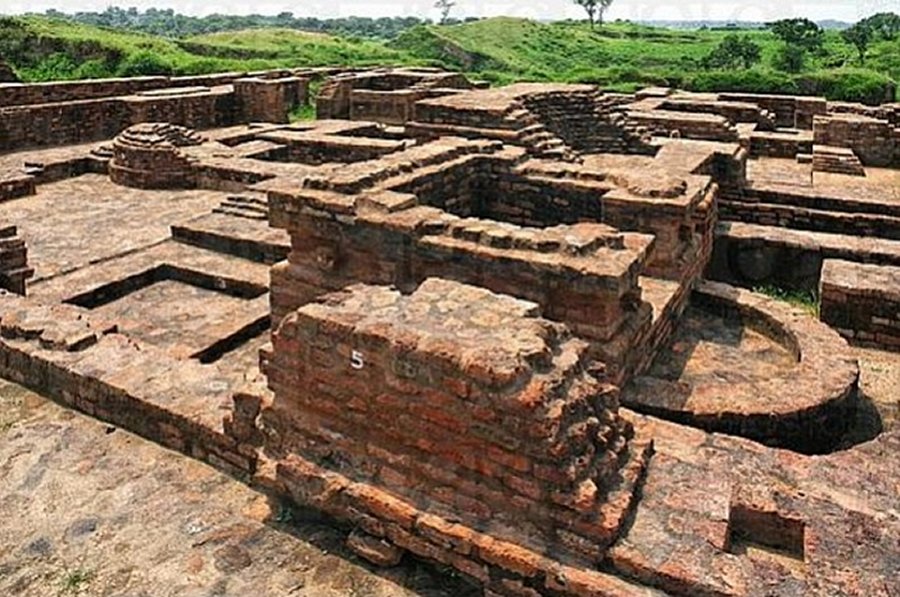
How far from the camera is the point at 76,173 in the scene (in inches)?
514

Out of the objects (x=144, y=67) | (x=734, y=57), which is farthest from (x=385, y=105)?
(x=734, y=57)

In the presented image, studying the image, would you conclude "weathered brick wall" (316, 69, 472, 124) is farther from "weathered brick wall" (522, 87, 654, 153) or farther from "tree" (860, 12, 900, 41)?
"tree" (860, 12, 900, 41)

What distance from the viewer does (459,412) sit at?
3.30 meters

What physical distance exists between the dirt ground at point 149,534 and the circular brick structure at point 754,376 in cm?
217

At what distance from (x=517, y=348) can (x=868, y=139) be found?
1172cm

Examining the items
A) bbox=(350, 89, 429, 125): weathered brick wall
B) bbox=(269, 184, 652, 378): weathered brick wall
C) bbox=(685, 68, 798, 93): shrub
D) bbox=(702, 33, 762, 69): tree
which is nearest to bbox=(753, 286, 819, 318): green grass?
bbox=(269, 184, 652, 378): weathered brick wall

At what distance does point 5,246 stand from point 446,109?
15.4ft

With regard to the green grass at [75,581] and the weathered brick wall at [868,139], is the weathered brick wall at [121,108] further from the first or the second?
the green grass at [75,581]

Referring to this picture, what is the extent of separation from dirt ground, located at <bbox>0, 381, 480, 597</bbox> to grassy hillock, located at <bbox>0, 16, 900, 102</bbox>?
61.4 ft

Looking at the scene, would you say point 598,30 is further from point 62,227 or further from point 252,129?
point 62,227

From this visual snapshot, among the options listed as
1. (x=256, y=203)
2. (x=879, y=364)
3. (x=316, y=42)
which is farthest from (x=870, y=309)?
(x=316, y=42)

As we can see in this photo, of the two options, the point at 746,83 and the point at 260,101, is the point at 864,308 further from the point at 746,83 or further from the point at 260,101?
the point at 746,83

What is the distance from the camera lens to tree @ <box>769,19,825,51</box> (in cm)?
4294

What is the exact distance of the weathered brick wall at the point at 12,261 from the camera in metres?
6.84
